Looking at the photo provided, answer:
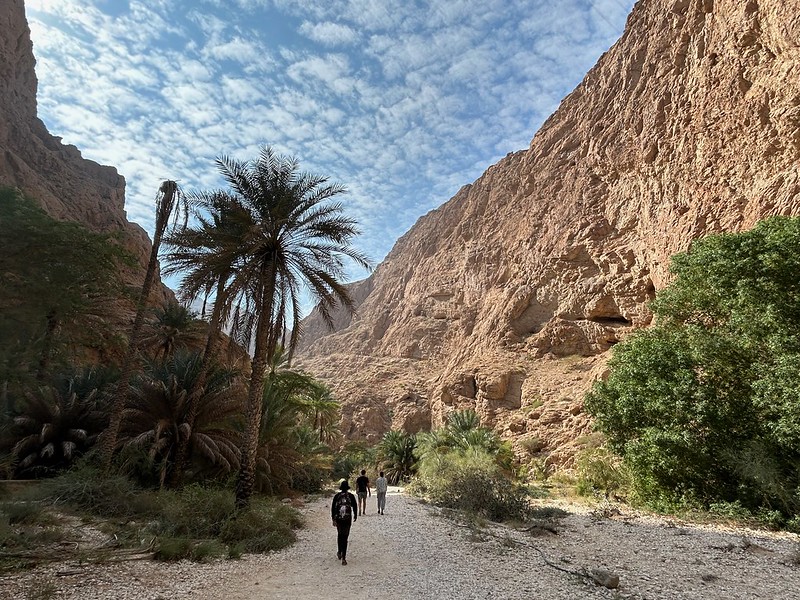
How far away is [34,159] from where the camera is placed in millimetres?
40938

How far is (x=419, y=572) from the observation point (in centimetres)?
666

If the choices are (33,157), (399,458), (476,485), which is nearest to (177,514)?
(476,485)

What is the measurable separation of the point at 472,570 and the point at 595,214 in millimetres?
38980

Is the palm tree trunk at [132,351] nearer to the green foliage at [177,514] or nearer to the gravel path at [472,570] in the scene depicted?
the green foliage at [177,514]

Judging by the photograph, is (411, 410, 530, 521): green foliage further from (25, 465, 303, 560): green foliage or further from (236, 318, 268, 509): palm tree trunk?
(236, 318, 268, 509): palm tree trunk

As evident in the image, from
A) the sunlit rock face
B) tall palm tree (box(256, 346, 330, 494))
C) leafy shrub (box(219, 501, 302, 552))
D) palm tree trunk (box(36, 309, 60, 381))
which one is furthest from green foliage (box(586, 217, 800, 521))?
the sunlit rock face

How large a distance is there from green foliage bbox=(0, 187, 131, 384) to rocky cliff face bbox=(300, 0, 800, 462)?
961 inches

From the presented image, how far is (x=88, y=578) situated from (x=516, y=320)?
41.7 meters

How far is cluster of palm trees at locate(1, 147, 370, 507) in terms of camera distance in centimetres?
1138

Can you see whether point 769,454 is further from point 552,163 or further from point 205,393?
point 552,163

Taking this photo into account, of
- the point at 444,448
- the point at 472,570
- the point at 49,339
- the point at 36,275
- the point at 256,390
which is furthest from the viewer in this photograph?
the point at 444,448

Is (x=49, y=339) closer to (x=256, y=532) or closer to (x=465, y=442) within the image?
(x=256, y=532)

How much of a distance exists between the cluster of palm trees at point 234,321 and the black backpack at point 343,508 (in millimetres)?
3584

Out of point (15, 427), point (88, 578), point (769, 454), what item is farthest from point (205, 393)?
point (769, 454)
